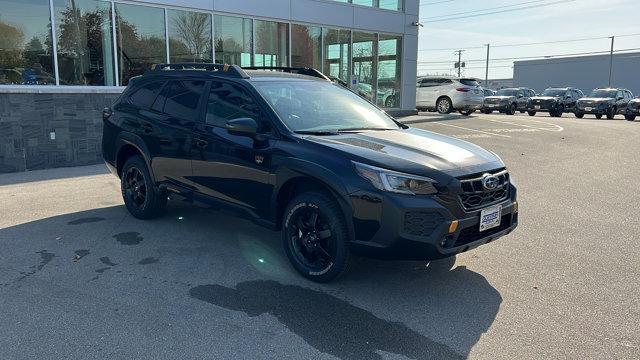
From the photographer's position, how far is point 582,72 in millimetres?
61562

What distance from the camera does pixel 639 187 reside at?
8.34 meters

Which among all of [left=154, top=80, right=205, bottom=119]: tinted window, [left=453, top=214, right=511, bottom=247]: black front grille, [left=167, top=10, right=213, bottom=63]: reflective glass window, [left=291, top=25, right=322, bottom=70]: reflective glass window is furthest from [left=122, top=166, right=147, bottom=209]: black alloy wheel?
[left=291, top=25, right=322, bottom=70]: reflective glass window

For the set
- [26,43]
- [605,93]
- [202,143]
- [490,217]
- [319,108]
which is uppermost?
[26,43]

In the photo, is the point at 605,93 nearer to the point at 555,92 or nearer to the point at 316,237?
the point at 555,92

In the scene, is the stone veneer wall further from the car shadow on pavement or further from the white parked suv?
the white parked suv

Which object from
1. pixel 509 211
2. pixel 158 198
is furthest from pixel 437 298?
pixel 158 198

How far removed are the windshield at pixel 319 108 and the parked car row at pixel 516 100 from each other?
18.9 metres

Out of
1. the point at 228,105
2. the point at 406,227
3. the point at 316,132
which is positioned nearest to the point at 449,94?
the point at 228,105

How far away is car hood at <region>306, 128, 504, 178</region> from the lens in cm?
381

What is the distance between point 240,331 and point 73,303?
55.2 inches

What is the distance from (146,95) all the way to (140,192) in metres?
1.17

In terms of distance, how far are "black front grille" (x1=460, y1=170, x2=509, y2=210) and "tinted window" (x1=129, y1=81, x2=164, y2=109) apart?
381 centimetres

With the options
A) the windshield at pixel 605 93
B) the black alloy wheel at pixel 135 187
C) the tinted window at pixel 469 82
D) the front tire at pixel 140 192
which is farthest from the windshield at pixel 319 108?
the windshield at pixel 605 93

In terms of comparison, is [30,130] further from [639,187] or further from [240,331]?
[639,187]
